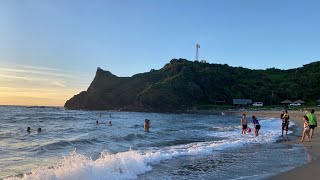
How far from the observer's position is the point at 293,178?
392 inches

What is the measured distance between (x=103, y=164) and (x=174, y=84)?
448 ft

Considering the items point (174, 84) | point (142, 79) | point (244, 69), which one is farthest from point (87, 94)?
point (244, 69)

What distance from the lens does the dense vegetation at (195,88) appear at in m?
135

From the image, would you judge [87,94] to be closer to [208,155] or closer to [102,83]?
[102,83]

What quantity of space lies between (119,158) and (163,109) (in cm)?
12827

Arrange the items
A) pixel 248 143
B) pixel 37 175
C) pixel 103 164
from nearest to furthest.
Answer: pixel 37 175
pixel 103 164
pixel 248 143

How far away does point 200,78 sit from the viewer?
506ft

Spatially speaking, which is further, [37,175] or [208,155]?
[208,155]

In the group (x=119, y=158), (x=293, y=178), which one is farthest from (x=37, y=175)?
(x=293, y=178)

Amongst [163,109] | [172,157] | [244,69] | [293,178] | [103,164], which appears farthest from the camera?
[244,69]

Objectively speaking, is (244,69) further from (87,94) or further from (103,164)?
(103,164)

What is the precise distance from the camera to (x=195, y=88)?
145875mm

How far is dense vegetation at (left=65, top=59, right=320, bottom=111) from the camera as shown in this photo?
442ft

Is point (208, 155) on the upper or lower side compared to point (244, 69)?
lower
